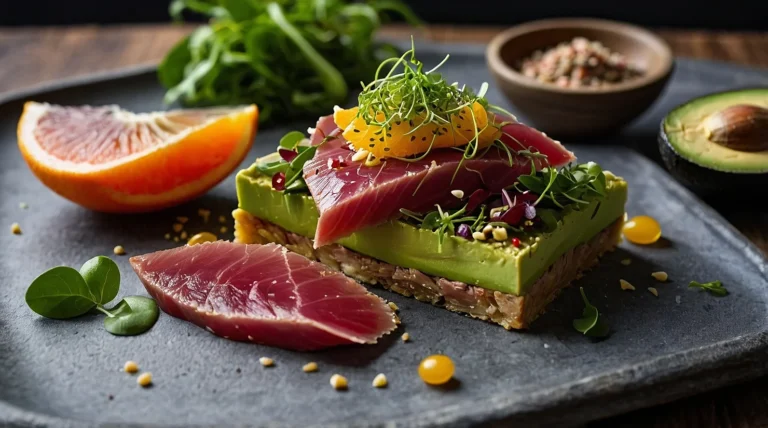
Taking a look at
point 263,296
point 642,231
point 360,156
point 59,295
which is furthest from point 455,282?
point 59,295

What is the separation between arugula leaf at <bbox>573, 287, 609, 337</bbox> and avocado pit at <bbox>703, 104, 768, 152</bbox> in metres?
1.49

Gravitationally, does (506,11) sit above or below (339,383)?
below

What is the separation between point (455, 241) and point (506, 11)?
208 inches

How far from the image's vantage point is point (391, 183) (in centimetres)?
381

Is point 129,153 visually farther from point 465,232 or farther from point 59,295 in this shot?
point 465,232

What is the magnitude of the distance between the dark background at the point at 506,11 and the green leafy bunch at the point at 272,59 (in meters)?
2.41

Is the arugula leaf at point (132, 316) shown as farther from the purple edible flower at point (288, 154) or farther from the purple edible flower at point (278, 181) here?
the purple edible flower at point (288, 154)

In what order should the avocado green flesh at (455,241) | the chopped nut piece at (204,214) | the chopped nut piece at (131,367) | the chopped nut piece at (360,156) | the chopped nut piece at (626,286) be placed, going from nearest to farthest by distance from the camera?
the chopped nut piece at (131,367) < the avocado green flesh at (455,241) < the chopped nut piece at (360,156) < the chopped nut piece at (626,286) < the chopped nut piece at (204,214)

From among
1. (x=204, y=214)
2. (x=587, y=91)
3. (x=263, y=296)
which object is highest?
(x=587, y=91)

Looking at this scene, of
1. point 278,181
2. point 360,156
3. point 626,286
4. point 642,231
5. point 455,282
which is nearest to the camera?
point 455,282

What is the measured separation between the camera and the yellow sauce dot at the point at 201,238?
4484 mm

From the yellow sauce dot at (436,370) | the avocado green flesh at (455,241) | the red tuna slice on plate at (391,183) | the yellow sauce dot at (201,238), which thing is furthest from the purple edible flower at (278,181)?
the yellow sauce dot at (436,370)

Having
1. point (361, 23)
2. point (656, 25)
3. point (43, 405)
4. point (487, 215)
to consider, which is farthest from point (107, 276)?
point (656, 25)

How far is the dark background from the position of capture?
8.36 meters
